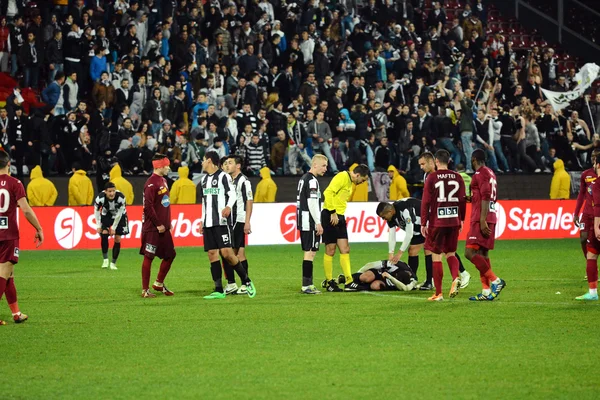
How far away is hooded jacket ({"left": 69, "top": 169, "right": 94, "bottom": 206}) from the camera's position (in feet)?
85.7

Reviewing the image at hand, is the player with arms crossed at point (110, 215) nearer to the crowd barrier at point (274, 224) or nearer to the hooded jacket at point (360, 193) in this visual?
the crowd barrier at point (274, 224)

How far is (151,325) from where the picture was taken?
41.1ft

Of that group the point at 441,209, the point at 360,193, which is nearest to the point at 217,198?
the point at 441,209

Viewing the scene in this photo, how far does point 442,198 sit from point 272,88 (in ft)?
55.1

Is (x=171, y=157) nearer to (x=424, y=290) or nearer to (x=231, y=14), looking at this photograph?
(x=231, y=14)

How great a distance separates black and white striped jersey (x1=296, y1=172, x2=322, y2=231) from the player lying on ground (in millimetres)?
1313

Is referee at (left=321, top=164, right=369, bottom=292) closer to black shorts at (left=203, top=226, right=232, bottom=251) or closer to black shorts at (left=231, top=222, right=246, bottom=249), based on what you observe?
black shorts at (left=231, top=222, right=246, bottom=249)

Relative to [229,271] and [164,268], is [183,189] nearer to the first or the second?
[164,268]

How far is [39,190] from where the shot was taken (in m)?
26.0

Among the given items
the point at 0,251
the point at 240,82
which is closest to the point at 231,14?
the point at 240,82

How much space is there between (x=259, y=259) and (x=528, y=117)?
46.1ft

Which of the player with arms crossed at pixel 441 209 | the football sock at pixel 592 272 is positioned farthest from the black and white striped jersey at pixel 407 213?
the football sock at pixel 592 272

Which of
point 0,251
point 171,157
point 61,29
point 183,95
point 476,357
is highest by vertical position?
point 61,29

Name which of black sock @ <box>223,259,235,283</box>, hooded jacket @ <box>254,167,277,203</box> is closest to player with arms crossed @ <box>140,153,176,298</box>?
black sock @ <box>223,259,235,283</box>
